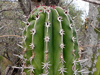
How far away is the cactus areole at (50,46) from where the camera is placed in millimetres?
904

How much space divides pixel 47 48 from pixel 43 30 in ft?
0.49

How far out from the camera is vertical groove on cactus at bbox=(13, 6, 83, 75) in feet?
2.97

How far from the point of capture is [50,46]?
0.93 metres

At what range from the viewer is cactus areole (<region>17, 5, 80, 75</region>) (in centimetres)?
90

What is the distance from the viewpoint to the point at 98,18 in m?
1.42

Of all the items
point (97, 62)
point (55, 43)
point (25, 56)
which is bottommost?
point (97, 62)

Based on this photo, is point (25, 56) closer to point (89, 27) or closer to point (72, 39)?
point (72, 39)

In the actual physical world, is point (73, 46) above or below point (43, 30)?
below

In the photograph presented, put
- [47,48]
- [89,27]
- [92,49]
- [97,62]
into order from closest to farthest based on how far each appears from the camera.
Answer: [47,48] < [97,62] < [92,49] < [89,27]

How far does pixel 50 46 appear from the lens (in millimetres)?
929

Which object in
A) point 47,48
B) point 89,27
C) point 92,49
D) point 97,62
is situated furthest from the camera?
point 89,27

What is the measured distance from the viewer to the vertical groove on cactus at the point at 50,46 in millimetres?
904

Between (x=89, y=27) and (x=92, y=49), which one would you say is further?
(x=89, y=27)

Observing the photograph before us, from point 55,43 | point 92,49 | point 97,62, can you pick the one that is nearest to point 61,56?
point 55,43
